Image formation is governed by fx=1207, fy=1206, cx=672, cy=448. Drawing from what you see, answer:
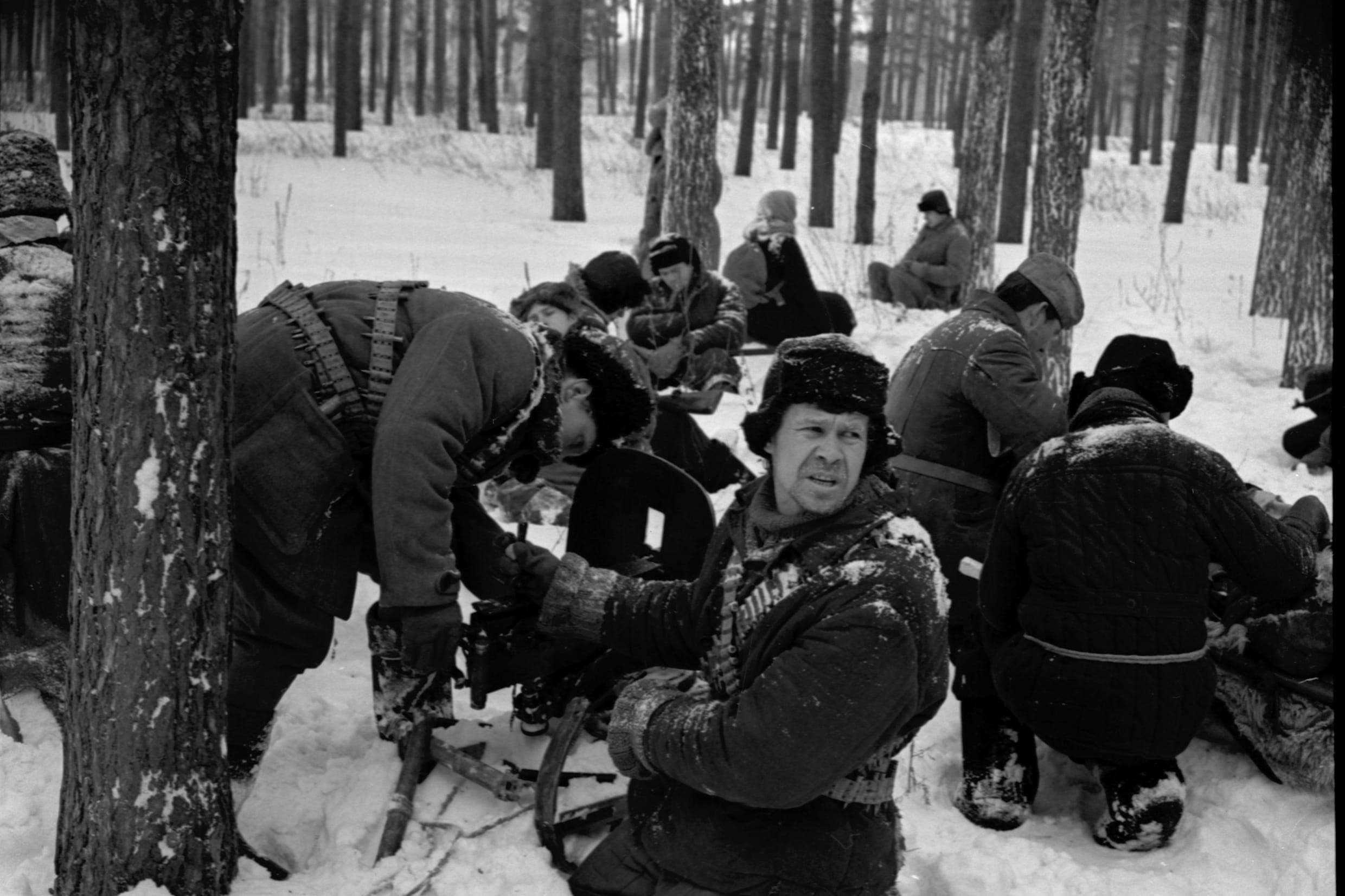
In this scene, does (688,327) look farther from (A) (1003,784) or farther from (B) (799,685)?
(B) (799,685)

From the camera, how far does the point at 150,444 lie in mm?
2418

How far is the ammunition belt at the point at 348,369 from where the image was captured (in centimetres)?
296

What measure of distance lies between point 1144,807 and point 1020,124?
16.7 meters

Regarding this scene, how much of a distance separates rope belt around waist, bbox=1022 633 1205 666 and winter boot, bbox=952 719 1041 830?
1.25 feet

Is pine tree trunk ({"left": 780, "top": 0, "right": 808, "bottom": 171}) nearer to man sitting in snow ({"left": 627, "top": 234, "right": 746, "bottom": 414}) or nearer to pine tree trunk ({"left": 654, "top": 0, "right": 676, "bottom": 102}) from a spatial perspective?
pine tree trunk ({"left": 654, "top": 0, "right": 676, "bottom": 102})

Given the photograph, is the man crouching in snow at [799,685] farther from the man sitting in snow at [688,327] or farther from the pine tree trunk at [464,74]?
the pine tree trunk at [464,74]

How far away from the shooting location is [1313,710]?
132 inches

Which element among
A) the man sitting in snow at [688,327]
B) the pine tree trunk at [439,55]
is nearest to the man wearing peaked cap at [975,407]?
the man sitting in snow at [688,327]

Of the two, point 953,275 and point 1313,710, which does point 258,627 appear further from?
point 953,275

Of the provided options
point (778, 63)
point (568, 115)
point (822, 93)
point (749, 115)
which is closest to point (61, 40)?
point (568, 115)

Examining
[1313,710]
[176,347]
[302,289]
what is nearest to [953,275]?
[1313,710]

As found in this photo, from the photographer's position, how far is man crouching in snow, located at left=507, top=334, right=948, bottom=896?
7.14 ft

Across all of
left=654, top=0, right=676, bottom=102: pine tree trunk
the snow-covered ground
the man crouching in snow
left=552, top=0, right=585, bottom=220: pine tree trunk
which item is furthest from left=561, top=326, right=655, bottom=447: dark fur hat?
left=654, top=0, right=676, bottom=102: pine tree trunk

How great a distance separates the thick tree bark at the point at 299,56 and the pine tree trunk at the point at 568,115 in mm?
9381
